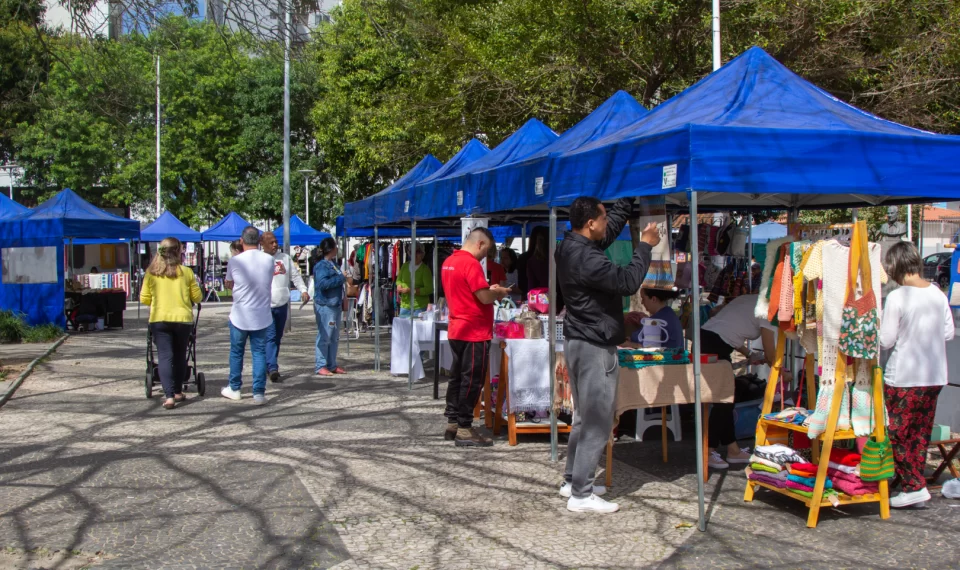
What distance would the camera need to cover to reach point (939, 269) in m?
21.5

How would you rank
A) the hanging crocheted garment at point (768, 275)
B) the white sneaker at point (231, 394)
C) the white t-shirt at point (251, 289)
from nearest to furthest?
the hanging crocheted garment at point (768, 275)
the white t-shirt at point (251, 289)
the white sneaker at point (231, 394)

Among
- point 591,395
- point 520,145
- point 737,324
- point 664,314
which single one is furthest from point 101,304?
point 591,395

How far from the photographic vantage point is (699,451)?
17.9 ft

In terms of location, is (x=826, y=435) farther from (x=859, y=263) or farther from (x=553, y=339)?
(x=553, y=339)

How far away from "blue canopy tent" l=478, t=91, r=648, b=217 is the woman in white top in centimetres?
258

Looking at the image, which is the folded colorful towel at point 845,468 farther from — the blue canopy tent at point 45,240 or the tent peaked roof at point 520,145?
the blue canopy tent at point 45,240

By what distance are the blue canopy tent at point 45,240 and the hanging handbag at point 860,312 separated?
17347mm

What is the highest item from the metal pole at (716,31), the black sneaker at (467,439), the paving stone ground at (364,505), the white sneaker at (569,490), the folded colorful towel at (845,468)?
the metal pole at (716,31)

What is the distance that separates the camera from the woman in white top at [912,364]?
5773 millimetres

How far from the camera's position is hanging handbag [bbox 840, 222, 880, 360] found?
17.3ft

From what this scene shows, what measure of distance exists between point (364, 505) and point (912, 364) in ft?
11.9

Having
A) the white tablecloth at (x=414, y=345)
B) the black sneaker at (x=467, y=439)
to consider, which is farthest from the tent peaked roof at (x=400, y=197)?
the black sneaker at (x=467, y=439)

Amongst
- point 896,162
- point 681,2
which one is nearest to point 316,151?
point 681,2

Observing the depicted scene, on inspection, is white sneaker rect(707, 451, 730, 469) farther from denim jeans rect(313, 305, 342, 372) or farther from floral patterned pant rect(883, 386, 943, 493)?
denim jeans rect(313, 305, 342, 372)
